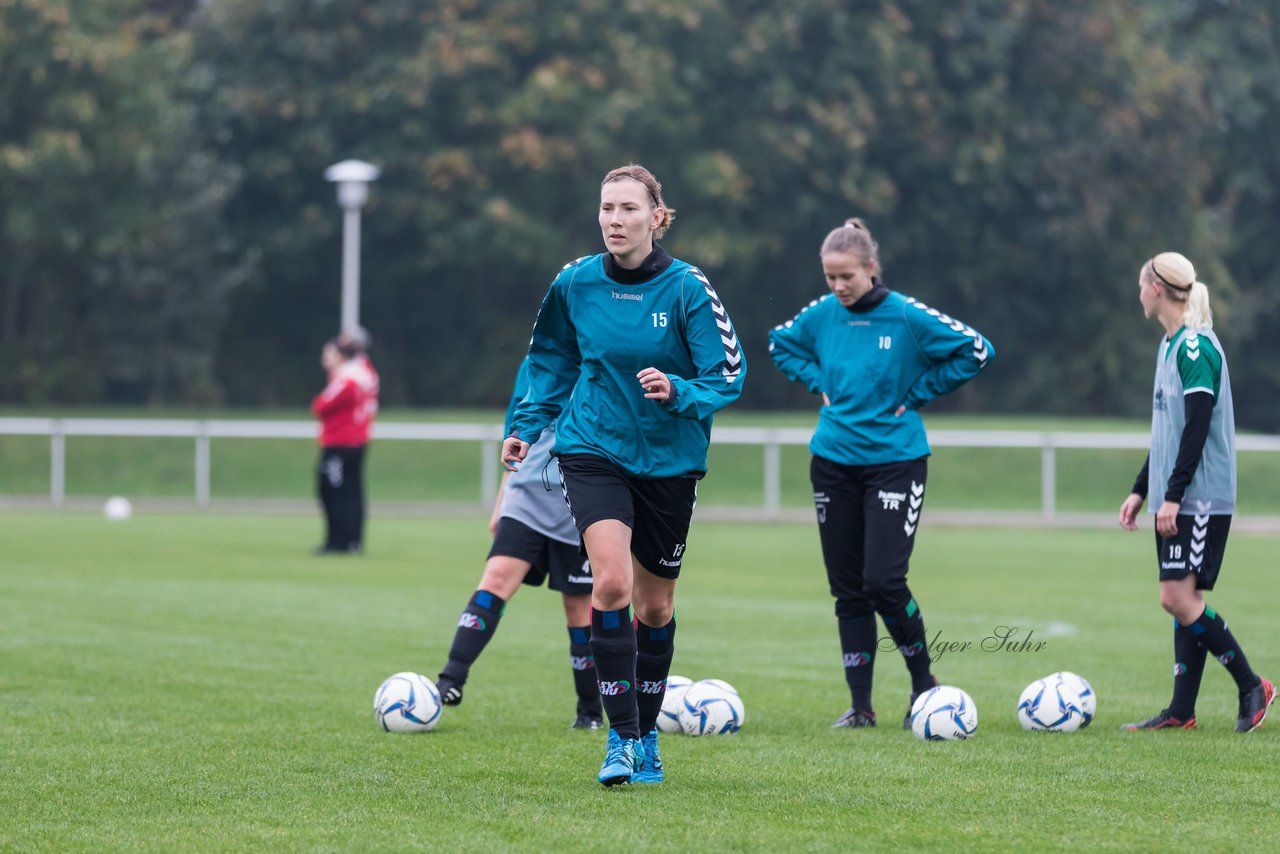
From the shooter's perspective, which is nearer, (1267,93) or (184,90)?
(184,90)

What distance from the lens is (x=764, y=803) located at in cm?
604

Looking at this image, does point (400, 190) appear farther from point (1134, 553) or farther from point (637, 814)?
point (637, 814)

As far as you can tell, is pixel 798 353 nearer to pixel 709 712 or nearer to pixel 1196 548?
Result: pixel 709 712

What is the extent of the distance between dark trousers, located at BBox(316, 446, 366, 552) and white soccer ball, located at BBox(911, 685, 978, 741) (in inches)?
442

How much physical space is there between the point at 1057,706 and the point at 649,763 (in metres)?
2.20

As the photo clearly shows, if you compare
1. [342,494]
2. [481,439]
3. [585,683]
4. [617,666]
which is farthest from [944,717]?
[481,439]

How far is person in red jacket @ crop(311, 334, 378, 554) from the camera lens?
17.7 m

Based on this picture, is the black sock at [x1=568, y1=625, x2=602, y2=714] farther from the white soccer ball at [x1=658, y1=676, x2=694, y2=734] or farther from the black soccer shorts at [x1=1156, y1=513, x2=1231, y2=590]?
the black soccer shorts at [x1=1156, y1=513, x2=1231, y2=590]

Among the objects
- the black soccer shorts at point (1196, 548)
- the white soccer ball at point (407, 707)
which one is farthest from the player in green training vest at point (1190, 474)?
the white soccer ball at point (407, 707)

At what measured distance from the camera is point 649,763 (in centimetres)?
645

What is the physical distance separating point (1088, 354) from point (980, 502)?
45.2ft

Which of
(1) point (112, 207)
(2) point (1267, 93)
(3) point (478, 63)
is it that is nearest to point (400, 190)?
(3) point (478, 63)

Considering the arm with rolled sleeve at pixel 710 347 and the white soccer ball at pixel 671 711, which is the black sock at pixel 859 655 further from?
the arm with rolled sleeve at pixel 710 347

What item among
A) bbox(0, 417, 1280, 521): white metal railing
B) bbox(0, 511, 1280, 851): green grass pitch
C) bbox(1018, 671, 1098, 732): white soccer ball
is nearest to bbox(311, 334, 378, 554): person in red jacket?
bbox(0, 511, 1280, 851): green grass pitch
